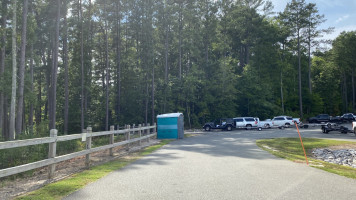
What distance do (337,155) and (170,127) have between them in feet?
44.0

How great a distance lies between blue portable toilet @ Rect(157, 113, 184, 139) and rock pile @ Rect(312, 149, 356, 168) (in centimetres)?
1150

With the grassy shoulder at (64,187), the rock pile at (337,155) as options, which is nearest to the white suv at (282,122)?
the rock pile at (337,155)

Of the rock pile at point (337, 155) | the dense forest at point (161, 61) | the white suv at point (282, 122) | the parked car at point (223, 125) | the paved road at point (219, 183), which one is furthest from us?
the white suv at point (282, 122)

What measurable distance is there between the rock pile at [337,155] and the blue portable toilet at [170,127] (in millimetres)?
11499

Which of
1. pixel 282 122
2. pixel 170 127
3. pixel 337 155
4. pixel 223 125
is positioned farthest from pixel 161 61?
pixel 337 155

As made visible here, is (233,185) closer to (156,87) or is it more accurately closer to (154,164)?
(154,164)

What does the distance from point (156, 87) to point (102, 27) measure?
1350cm

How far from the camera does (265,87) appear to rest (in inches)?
2067

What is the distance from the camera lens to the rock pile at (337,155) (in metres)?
13.3

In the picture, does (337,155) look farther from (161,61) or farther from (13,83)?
(161,61)

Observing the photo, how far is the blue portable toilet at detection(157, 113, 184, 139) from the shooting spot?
79.2 feet

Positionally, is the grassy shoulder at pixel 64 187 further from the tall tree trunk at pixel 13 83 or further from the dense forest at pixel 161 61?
the dense forest at pixel 161 61

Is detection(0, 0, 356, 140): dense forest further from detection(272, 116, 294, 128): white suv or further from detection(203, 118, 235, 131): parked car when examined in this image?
detection(272, 116, 294, 128): white suv

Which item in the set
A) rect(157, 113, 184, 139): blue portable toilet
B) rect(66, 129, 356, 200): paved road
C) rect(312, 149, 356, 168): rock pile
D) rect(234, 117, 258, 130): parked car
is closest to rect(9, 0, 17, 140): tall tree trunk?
rect(157, 113, 184, 139): blue portable toilet
